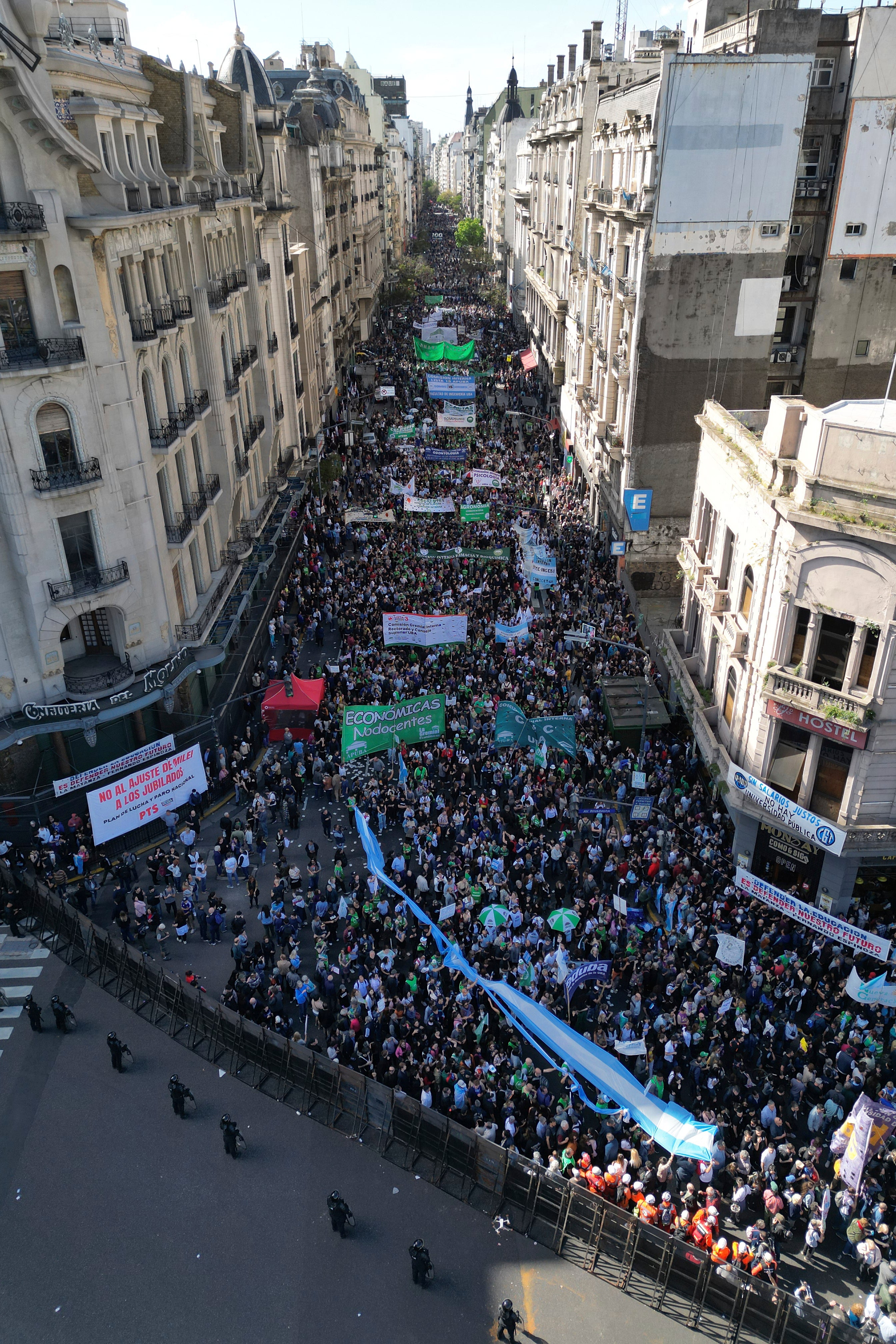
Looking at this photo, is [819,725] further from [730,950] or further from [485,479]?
[485,479]

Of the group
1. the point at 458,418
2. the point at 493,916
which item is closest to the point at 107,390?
the point at 493,916

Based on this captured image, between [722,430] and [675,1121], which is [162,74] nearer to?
[722,430]

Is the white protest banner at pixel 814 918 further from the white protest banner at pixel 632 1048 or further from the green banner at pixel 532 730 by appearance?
the green banner at pixel 532 730

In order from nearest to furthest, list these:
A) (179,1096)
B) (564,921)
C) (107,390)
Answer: (179,1096), (564,921), (107,390)

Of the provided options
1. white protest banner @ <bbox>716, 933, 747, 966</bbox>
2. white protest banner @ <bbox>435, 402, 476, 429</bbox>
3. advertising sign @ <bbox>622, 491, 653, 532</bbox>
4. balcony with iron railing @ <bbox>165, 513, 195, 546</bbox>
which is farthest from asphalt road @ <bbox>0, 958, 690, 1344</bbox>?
white protest banner @ <bbox>435, 402, 476, 429</bbox>

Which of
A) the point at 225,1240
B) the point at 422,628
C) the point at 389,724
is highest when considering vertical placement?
the point at 422,628

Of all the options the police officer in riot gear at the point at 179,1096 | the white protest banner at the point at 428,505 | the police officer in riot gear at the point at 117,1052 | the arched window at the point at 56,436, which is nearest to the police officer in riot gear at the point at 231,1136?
the police officer in riot gear at the point at 179,1096
